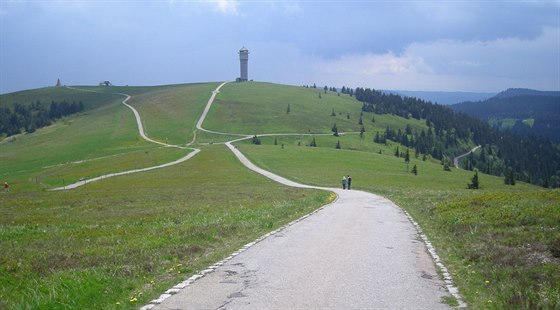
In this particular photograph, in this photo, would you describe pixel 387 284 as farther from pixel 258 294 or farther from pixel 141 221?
pixel 141 221

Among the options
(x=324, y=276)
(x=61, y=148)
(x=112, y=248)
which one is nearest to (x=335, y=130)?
(x=61, y=148)

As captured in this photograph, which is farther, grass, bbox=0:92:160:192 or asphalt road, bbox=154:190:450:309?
grass, bbox=0:92:160:192

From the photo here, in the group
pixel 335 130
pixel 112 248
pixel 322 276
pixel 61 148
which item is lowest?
pixel 61 148

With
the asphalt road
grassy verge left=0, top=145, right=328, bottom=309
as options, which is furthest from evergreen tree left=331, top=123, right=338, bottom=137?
the asphalt road

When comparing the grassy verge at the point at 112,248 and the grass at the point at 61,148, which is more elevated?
the grassy verge at the point at 112,248

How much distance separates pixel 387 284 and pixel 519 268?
397 centimetres

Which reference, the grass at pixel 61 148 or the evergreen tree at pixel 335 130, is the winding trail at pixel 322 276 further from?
the evergreen tree at pixel 335 130

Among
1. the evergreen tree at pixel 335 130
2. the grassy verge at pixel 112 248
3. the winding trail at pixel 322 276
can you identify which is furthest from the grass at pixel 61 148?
the winding trail at pixel 322 276

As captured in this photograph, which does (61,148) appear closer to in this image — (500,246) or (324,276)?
(500,246)

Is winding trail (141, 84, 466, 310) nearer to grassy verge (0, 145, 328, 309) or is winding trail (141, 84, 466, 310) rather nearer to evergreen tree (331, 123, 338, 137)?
grassy verge (0, 145, 328, 309)

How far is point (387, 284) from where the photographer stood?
43.4 feet

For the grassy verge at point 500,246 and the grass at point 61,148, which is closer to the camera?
the grassy verge at point 500,246

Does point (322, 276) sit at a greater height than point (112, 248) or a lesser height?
greater

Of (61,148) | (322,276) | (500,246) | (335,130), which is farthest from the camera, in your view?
(335,130)
